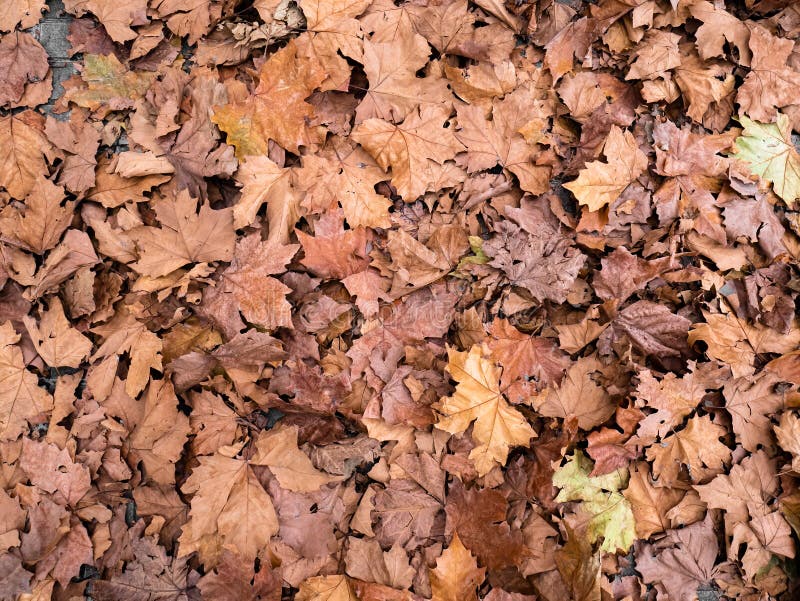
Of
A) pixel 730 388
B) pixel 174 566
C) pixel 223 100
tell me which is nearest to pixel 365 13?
pixel 223 100

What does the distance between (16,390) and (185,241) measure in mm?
764

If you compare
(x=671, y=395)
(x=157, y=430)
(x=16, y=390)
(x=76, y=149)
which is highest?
(x=76, y=149)

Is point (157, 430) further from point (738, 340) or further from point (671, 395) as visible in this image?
point (738, 340)

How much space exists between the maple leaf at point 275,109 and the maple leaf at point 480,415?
96cm

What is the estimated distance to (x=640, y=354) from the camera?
1964 mm

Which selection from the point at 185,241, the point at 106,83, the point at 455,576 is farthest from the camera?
the point at 106,83

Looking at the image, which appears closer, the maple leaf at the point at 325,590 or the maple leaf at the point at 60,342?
the maple leaf at the point at 325,590

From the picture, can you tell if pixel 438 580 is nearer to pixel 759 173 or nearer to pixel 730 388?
pixel 730 388

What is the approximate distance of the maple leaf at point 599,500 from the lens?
74.1 inches

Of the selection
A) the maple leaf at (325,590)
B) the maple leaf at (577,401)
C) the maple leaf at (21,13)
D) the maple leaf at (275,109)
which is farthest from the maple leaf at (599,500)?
the maple leaf at (21,13)

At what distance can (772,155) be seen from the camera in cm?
210

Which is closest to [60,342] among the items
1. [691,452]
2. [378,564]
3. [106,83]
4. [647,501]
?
[106,83]

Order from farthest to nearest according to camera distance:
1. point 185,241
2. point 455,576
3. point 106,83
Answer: point 106,83 → point 185,241 → point 455,576

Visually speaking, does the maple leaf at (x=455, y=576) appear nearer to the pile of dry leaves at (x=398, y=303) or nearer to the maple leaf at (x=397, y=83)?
the pile of dry leaves at (x=398, y=303)
